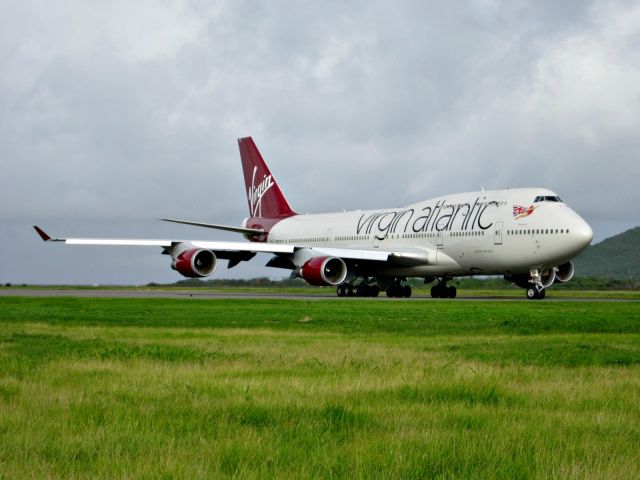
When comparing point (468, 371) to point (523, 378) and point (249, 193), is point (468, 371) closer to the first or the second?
point (523, 378)

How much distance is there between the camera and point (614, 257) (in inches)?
6353

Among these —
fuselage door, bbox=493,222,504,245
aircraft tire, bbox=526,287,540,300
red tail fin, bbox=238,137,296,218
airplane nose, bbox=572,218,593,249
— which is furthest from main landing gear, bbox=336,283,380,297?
airplane nose, bbox=572,218,593,249

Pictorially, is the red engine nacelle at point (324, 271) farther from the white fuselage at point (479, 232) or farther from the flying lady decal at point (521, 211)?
the flying lady decal at point (521, 211)

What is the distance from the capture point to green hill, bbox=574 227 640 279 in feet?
493

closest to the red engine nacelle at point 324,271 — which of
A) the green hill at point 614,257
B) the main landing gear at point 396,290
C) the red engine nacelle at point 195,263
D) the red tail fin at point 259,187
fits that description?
the red engine nacelle at point 195,263

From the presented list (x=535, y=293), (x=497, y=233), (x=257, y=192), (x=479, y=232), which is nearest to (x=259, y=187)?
(x=257, y=192)

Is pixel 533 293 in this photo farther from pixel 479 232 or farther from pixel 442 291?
pixel 442 291

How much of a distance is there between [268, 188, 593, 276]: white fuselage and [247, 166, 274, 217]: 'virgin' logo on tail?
9.80 m

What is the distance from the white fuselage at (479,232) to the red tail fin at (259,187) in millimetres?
8624

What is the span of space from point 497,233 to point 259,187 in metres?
21.2

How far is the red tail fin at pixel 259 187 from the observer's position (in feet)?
172

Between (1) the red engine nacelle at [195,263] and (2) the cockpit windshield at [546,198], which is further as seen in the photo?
(1) the red engine nacelle at [195,263]

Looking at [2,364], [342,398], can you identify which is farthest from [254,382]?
[2,364]

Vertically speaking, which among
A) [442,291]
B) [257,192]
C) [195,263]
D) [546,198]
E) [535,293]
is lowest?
[535,293]
